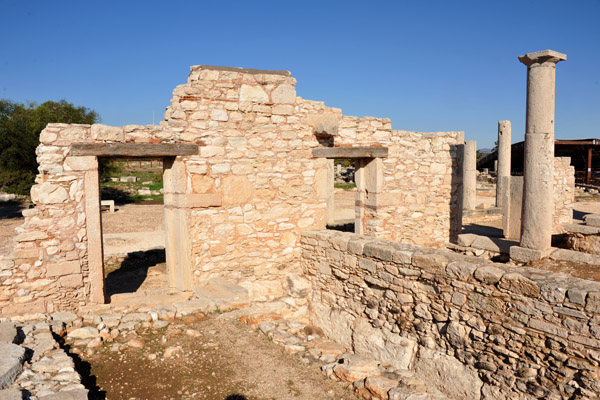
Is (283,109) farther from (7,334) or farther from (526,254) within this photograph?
(526,254)

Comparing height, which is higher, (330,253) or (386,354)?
(330,253)

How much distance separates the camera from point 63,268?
6.18 metres

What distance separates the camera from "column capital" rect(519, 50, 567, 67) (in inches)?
304

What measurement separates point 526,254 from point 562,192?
6.99 meters

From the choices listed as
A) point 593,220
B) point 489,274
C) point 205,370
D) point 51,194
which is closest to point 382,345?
point 489,274

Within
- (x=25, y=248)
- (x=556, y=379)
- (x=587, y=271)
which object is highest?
(x=25, y=248)

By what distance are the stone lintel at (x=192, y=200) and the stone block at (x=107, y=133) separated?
3.85ft

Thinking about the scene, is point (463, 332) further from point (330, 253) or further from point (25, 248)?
point (25, 248)

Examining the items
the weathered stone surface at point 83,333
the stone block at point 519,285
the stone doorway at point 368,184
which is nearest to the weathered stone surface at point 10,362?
the weathered stone surface at point 83,333

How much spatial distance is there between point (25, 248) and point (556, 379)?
6.57 metres

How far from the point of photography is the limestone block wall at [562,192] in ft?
44.2

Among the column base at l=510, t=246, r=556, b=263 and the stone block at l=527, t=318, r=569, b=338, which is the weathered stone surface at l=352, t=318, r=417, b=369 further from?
the column base at l=510, t=246, r=556, b=263

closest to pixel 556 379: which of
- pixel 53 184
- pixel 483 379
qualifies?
pixel 483 379

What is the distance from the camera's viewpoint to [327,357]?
18.2ft
